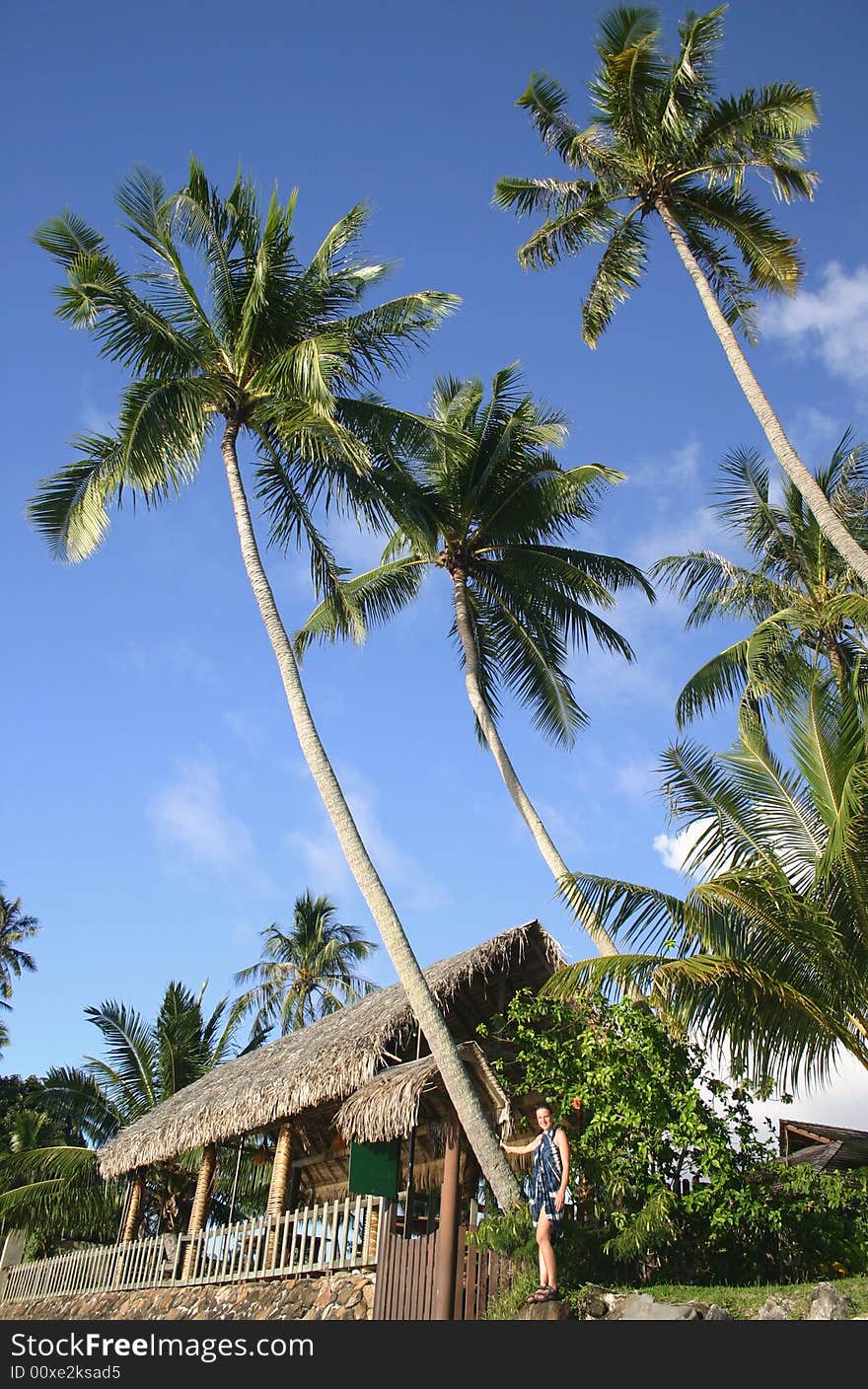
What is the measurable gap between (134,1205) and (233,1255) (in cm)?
562

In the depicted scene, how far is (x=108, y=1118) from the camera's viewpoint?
937 inches

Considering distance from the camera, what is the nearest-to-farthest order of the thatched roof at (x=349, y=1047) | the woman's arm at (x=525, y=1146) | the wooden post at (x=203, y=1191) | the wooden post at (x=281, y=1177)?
the woman's arm at (x=525, y=1146), the thatched roof at (x=349, y=1047), the wooden post at (x=281, y=1177), the wooden post at (x=203, y=1191)

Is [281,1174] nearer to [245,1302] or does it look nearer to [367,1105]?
[245,1302]

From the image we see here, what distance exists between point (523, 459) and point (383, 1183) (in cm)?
1046

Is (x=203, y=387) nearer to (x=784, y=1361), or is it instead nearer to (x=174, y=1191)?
(x=784, y=1361)

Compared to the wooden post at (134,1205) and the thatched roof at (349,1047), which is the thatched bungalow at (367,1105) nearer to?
the thatched roof at (349,1047)

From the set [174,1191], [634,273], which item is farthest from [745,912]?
[174,1191]

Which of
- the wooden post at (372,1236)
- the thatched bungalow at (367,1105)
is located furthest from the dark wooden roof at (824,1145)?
the wooden post at (372,1236)

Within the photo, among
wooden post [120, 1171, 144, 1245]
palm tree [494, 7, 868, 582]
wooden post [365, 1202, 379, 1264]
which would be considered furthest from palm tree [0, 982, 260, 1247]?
palm tree [494, 7, 868, 582]

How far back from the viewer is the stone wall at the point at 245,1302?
391 inches

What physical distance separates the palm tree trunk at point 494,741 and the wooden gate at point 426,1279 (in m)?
4.35

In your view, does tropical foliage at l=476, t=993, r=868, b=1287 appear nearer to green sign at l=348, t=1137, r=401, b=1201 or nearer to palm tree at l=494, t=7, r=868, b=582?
green sign at l=348, t=1137, r=401, b=1201

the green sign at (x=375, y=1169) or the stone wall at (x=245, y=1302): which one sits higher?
the green sign at (x=375, y=1169)

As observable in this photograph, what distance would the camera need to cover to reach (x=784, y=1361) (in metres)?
5.04
